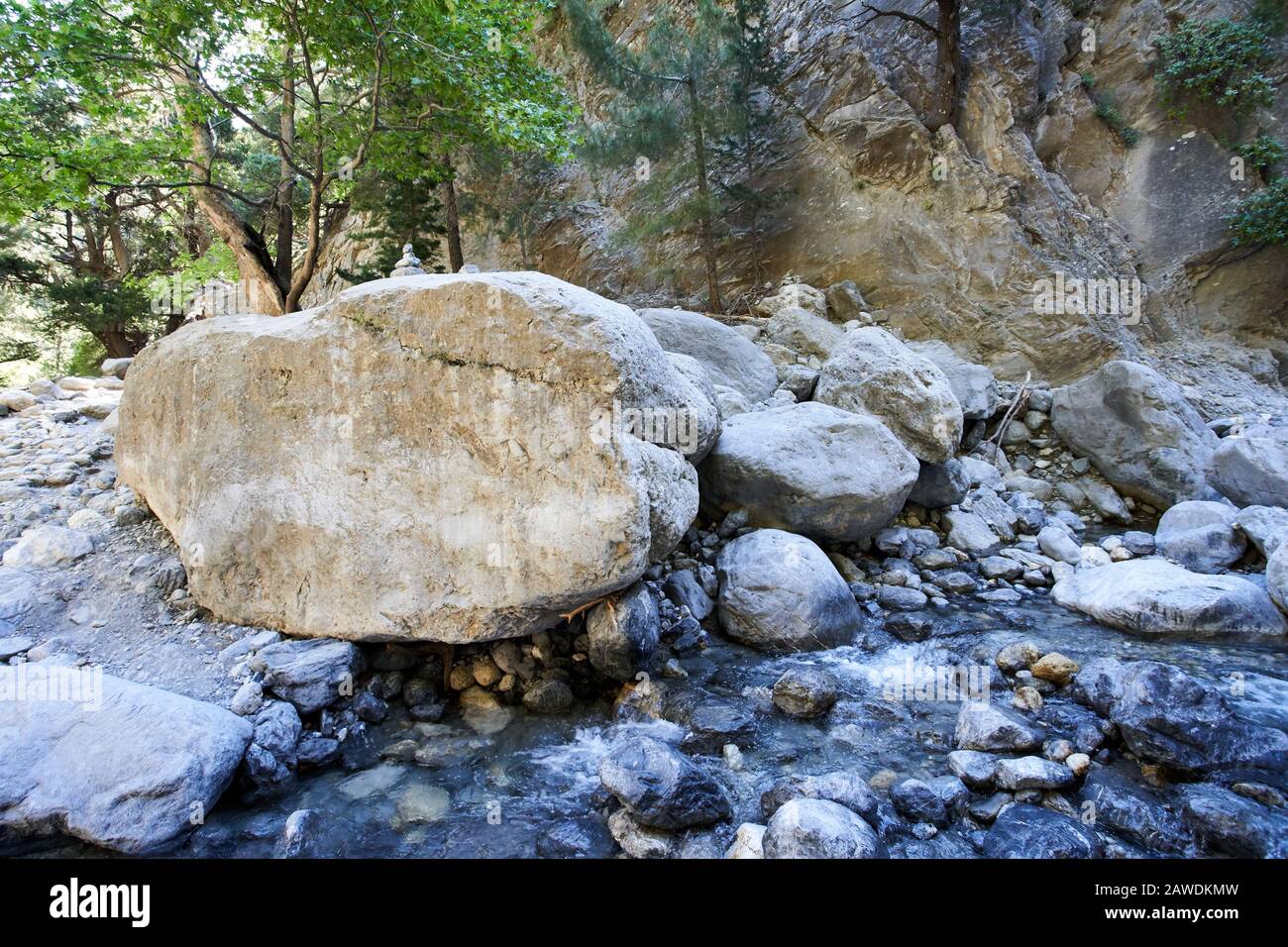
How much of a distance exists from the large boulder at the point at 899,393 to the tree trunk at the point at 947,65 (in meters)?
8.37

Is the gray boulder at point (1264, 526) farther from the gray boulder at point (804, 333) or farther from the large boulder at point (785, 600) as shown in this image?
the gray boulder at point (804, 333)

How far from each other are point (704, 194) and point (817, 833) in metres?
13.0

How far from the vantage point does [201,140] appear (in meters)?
8.45

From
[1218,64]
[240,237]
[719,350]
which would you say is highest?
[1218,64]

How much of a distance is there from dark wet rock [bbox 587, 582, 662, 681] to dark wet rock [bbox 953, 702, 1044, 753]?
7.26 feet

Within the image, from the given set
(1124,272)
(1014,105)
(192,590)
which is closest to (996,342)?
(1124,272)

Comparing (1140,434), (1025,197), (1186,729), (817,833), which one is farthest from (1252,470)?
(1025,197)

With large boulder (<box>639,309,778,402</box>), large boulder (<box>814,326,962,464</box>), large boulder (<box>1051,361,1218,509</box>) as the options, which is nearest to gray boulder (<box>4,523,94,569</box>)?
large boulder (<box>639,309,778,402</box>)

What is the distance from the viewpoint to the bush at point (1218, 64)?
41.0 feet

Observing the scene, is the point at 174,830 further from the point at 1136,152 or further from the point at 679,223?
the point at 1136,152

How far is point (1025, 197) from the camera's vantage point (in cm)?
1316

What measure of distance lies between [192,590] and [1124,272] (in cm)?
1712

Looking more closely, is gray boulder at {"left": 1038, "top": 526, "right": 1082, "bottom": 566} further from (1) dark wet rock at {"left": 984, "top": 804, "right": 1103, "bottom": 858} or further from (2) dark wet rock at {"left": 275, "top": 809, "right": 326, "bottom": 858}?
(2) dark wet rock at {"left": 275, "top": 809, "right": 326, "bottom": 858}

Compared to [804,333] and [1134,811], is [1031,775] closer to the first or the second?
[1134,811]
